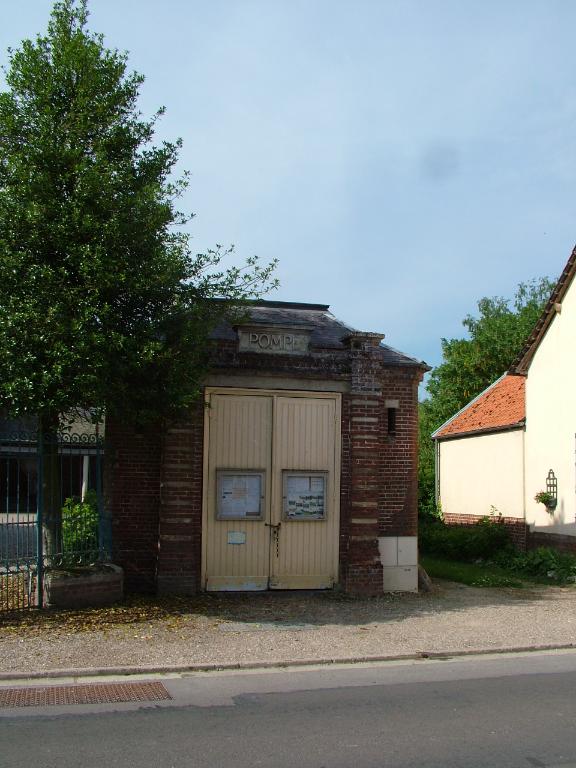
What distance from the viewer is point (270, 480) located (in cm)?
1255

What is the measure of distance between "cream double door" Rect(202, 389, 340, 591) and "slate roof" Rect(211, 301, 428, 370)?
96cm

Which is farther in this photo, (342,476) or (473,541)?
(473,541)

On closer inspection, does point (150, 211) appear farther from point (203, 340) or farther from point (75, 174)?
point (203, 340)

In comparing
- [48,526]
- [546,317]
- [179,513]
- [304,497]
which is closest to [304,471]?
[304,497]

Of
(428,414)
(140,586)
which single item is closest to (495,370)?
(428,414)

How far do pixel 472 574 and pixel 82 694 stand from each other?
10486 millimetres

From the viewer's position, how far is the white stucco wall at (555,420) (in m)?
16.3

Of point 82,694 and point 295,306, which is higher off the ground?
point 295,306

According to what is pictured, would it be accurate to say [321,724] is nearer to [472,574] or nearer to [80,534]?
[80,534]

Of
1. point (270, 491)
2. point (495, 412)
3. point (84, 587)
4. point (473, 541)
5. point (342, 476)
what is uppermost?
point (495, 412)

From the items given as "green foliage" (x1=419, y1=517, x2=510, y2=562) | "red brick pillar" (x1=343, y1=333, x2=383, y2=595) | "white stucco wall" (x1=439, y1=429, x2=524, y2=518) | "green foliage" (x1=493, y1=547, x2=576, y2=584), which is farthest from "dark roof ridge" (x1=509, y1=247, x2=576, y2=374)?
"red brick pillar" (x1=343, y1=333, x2=383, y2=595)

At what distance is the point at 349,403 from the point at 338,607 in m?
3.17

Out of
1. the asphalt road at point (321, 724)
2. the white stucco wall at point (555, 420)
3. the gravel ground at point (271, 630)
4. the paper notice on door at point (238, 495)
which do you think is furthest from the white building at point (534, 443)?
the asphalt road at point (321, 724)

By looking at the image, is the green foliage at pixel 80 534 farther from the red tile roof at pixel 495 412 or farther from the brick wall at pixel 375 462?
the red tile roof at pixel 495 412
